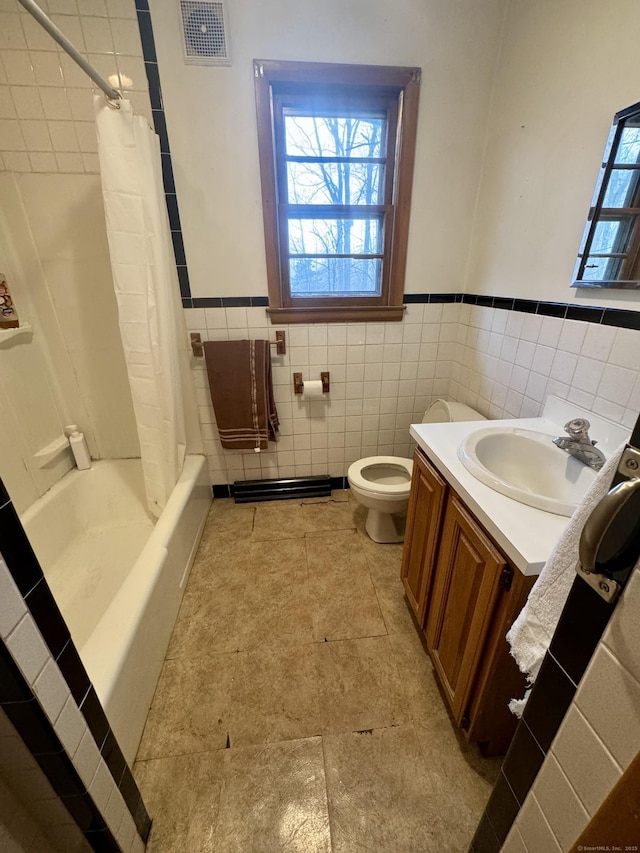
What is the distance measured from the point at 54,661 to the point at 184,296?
1.64 metres

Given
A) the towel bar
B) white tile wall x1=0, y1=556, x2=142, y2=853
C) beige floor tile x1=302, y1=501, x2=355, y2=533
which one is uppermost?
the towel bar

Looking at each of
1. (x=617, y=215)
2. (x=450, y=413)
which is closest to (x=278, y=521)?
(x=450, y=413)

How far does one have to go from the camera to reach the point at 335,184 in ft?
5.82

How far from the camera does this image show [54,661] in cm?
62

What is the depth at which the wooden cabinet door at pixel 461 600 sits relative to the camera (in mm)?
883

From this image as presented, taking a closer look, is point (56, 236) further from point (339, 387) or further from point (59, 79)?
point (339, 387)

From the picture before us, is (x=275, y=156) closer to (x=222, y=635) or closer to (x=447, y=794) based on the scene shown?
(x=222, y=635)

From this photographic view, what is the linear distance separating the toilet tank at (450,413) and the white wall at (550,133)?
0.58m

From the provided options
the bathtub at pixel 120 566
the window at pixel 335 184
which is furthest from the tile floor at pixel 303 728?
the window at pixel 335 184

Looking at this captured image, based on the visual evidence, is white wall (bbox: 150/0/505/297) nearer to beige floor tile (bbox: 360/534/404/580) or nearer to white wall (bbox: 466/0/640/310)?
white wall (bbox: 466/0/640/310)

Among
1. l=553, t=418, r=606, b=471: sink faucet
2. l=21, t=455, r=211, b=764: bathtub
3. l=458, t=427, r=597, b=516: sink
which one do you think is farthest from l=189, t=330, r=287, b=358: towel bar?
l=553, t=418, r=606, b=471: sink faucet

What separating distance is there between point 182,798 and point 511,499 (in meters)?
1.27

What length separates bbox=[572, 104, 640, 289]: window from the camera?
102 centimetres

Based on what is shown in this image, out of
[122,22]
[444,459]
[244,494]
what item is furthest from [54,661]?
[122,22]
